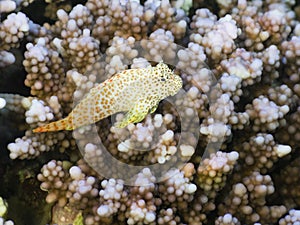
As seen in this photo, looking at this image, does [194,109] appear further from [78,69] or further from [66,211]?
[66,211]

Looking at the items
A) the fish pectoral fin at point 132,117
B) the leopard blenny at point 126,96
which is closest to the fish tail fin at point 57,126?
the leopard blenny at point 126,96

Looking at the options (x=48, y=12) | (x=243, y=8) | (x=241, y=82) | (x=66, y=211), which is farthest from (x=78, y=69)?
(x=243, y=8)

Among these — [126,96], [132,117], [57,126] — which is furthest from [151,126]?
[57,126]

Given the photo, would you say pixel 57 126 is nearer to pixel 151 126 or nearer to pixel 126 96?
pixel 126 96

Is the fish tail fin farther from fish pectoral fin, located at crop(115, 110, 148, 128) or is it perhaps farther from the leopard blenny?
fish pectoral fin, located at crop(115, 110, 148, 128)

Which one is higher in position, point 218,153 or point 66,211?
point 218,153

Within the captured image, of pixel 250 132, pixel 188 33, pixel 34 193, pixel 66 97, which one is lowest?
pixel 34 193
